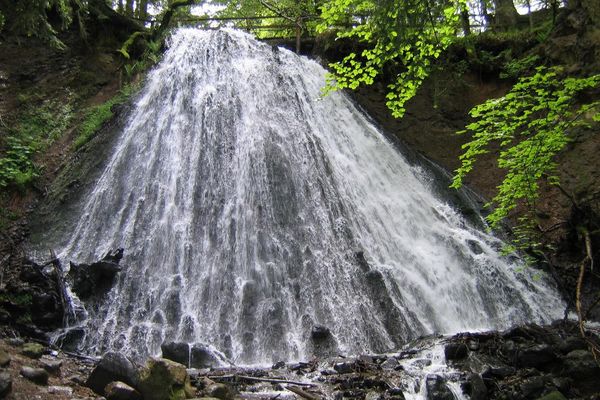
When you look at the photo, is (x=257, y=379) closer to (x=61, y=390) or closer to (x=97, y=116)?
(x=61, y=390)

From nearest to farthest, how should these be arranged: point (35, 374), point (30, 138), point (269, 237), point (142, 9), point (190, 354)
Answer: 1. point (35, 374)
2. point (190, 354)
3. point (269, 237)
4. point (30, 138)
5. point (142, 9)

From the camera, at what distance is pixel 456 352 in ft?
20.4

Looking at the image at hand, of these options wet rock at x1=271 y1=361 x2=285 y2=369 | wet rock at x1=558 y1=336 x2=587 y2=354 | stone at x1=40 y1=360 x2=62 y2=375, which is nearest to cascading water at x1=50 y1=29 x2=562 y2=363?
wet rock at x1=271 y1=361 x2=285 y2=369

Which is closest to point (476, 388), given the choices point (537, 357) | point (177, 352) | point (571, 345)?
point (537, 357)

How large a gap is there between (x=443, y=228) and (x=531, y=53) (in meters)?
7.77

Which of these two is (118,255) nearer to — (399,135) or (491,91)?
(399,135)

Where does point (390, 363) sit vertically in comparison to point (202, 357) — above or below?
above

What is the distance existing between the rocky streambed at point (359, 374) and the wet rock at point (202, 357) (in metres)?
0.18

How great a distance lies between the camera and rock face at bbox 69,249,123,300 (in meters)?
7.96

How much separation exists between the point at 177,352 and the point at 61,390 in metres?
2.46

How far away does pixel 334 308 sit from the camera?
827 cm

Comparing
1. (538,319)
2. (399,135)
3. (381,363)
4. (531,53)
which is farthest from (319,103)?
(381,363)

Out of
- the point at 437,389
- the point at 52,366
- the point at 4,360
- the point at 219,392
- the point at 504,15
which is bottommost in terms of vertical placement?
the point at 437,389

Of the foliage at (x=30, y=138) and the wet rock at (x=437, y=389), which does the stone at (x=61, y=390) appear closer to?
the wet rock at (x=437, y=389)
